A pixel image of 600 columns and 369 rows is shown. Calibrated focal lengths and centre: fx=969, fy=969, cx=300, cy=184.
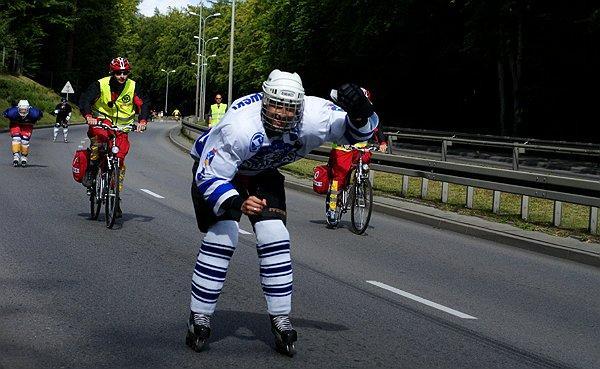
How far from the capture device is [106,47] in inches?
3725

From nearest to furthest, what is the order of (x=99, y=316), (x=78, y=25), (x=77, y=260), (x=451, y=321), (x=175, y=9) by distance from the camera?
(x=99, y=316) < (x=451, y=321) < (x=77, y=260) < (x=78, y=25) < (x=175, y=9)

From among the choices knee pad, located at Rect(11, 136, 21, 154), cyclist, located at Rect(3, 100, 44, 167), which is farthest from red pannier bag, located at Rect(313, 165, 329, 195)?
knee pad, located at Rect(11, 136, 21, 154)

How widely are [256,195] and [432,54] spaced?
148 ft

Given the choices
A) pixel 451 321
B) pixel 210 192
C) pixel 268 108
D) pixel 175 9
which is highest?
pixel 175 9

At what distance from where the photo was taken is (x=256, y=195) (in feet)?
19.8

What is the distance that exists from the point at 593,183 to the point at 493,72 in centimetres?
3453

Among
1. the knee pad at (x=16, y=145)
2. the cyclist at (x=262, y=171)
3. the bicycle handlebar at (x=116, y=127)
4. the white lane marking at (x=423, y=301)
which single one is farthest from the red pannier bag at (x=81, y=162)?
the knee pad at (x=16, y=145)

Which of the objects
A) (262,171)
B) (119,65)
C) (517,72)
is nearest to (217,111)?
(119,65)

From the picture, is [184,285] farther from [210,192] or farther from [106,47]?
[106,47]

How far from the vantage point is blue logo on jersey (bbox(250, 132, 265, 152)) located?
564cm

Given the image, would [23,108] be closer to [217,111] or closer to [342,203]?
[217,111]

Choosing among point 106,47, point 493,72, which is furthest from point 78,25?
point 493,72

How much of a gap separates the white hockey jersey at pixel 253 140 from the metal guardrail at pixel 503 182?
7.71 m

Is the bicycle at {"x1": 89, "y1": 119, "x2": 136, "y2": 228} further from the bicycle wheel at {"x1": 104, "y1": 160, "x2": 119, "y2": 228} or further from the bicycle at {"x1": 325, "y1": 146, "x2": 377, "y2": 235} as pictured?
the bicycle at {"x1": 325, "y1": 146, "x2": 377, "y2": 235}
